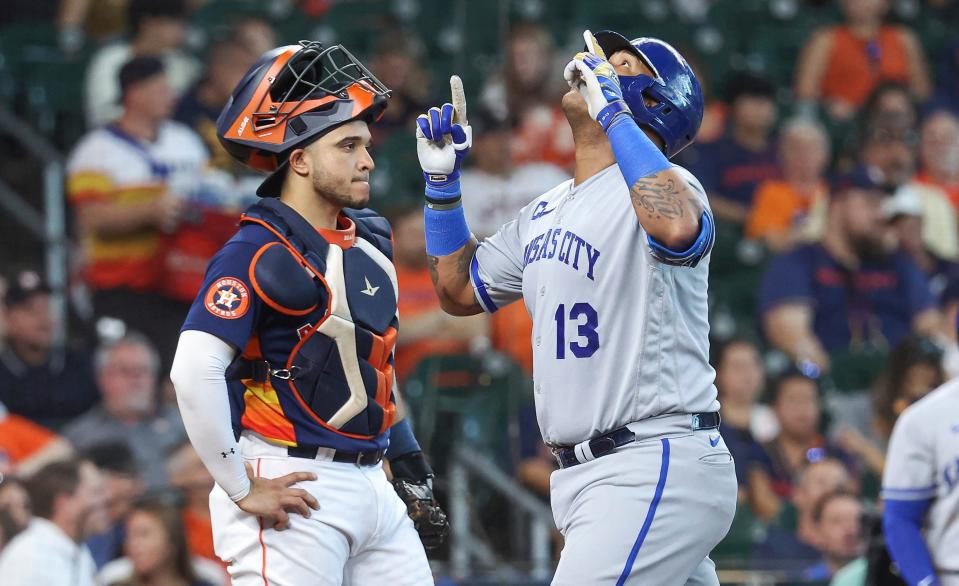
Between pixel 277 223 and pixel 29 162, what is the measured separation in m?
4.85

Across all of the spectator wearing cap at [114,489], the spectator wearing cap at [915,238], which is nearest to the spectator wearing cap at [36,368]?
the spectator wearing cap at [114,489]

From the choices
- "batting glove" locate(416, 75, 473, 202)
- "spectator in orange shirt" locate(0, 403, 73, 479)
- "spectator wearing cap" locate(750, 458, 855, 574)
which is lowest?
"spectator wearing cap" locate(750, 458, 855, 574)

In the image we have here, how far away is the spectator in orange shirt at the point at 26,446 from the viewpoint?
6113 mm

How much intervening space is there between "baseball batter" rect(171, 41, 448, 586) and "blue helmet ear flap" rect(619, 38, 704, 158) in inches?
27.1

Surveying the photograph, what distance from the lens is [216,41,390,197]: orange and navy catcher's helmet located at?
376 cm

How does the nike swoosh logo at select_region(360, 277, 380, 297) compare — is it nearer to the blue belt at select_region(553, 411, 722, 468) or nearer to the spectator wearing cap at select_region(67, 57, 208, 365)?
the blue belt at select_region(553, 411, 722, 468)

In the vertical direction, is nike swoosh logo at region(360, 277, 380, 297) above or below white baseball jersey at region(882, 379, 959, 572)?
above

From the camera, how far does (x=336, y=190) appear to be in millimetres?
3775

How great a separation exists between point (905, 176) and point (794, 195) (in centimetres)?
97

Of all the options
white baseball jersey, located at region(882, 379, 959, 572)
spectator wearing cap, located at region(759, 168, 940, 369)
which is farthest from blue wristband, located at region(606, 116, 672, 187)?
spectator wearing cap, located at region(759, 168, 940, 369)

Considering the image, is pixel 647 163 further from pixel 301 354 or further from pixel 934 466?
pixel 934 466

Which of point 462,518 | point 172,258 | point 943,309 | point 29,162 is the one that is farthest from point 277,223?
point 943,309

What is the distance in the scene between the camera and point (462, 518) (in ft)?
21.2

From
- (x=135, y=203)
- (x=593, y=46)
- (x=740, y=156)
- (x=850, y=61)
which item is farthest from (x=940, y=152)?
(x=593, y=46)
